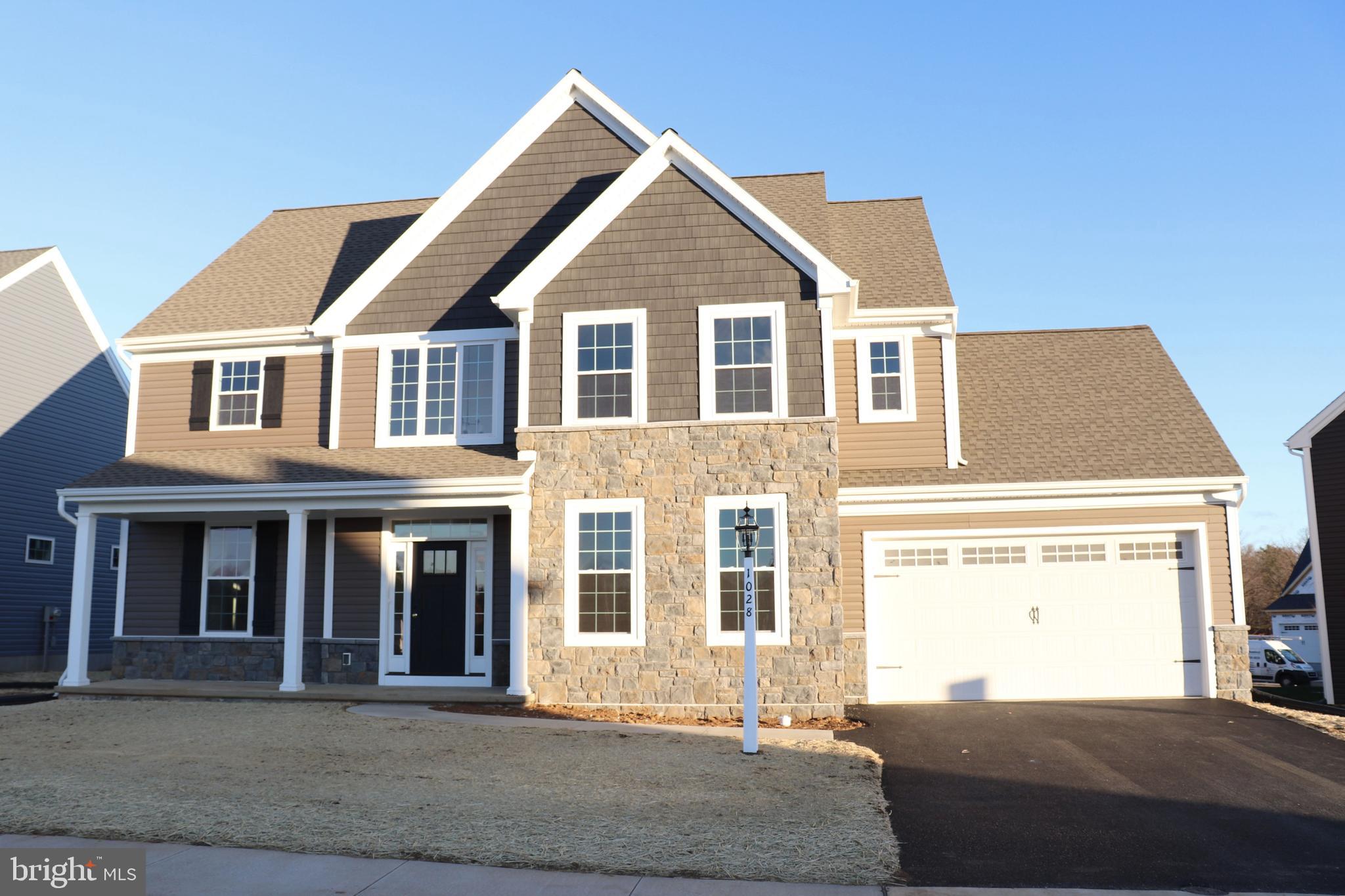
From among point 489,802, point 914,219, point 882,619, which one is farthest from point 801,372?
point 489,802

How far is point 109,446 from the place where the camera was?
25.1 m

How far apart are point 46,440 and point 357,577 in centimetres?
1180

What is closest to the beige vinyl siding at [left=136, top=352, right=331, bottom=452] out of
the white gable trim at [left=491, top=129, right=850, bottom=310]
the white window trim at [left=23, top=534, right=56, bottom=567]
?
the white gable trim at [left=491, top=129, right=850, bottom=310]

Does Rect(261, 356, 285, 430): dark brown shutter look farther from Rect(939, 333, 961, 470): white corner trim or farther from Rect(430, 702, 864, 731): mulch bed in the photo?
Rect(939, 333, 961, 470): white corner trim

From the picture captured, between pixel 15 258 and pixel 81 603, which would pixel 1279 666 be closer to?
pixel 81 603

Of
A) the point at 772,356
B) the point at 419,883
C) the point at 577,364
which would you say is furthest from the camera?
the point at 577,364

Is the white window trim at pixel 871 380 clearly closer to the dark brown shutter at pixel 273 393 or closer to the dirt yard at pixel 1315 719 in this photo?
the dirt yard at pixel 1315 719

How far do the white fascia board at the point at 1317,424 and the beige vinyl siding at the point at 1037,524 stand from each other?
2.85 metres

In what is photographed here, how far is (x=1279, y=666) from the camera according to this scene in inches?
923

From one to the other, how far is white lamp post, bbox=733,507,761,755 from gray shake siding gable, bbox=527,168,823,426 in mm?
2987

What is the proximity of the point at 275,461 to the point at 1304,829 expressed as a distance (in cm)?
1373

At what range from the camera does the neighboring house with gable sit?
16062 mm

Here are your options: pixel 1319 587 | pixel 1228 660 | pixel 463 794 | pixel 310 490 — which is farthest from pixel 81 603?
pixel 1319 587

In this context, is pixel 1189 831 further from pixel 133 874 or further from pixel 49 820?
pixel 49 820
